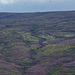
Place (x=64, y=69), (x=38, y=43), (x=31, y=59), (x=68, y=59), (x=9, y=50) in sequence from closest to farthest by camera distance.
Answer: (x=64, y=69) < (x=68, y=59) < (x=31, y=59) < (x=9, y=50) < (x=38, y=43)

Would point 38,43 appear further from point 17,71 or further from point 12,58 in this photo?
point 17,71

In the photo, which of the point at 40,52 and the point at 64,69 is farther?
the point at 40,52

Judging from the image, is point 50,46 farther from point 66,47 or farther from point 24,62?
point 24,62

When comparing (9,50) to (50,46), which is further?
(50,46)

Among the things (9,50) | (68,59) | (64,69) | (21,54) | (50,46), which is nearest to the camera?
(64,69)

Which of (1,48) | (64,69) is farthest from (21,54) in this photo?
(64,69)

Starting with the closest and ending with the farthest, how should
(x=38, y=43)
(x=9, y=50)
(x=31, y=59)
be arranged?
(x=31, y=59)
(x=9, y=50)
(x=38, y=43)

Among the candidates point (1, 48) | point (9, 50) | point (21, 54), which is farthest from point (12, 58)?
point (1, 48)
